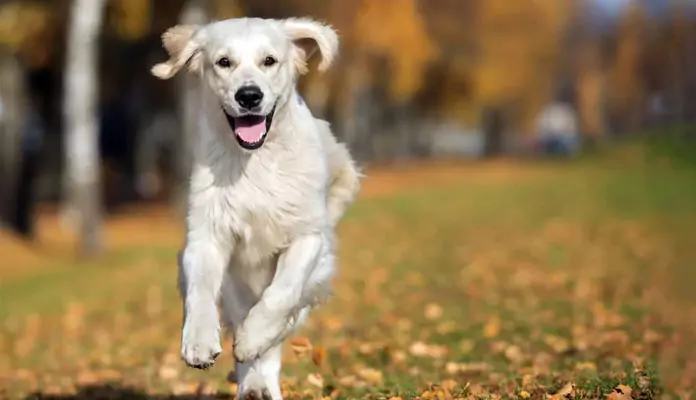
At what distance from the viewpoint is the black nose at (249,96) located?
5566 millimetres

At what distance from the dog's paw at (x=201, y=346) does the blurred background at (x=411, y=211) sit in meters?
1.48

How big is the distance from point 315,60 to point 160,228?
2372cm

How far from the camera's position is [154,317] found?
1412cm

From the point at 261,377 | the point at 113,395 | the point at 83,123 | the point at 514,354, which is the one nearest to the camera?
the point at 261,377

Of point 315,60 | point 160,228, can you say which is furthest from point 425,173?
point 315,60

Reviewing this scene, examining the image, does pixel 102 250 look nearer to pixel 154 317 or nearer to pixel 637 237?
pixel 154 317

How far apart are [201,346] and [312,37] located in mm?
1965

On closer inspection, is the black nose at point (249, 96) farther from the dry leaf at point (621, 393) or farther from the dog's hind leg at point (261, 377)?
the dry leaf at point (621, 393)

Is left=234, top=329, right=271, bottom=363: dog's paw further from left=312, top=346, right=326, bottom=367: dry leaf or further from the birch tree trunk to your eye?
the birch tree trunk

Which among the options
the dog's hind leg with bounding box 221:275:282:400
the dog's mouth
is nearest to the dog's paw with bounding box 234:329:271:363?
the dog's hind leg with bounding box 221:275:282:400

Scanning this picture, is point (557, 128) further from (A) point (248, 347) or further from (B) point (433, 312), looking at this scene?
(A) point (248, 347)

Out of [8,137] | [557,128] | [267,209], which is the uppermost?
[267,209]

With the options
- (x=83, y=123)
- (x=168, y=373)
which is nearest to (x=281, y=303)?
(x=168, y=373)

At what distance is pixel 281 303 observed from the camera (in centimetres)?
564
